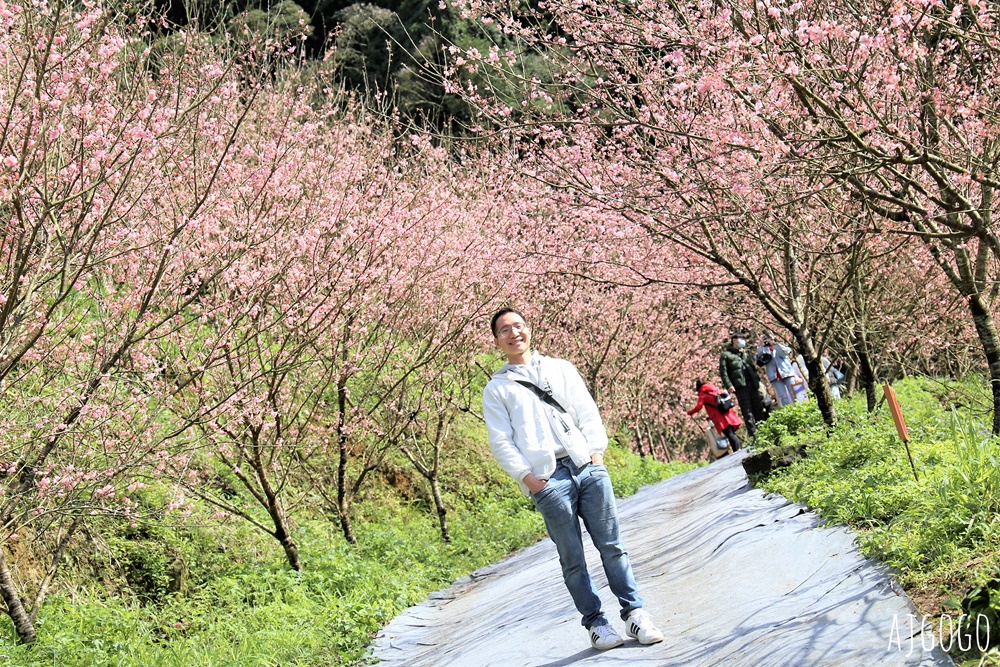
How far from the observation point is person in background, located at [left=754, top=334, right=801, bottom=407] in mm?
13383

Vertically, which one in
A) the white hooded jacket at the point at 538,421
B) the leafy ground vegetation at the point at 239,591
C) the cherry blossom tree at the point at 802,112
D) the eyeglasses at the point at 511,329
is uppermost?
the cherry blossom tree at the point at 802,112

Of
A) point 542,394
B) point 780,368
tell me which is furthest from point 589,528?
point 780,368

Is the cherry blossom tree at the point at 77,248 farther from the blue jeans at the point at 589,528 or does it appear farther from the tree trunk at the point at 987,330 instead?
the tree trunk at the point at 987,330

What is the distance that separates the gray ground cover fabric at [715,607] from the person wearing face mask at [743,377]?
428cm

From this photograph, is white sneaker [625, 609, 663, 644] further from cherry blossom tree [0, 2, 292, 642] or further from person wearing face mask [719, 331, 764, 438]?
person wearing face mask [719, 331, 764, 438]

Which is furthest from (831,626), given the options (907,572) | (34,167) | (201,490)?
(201,490)

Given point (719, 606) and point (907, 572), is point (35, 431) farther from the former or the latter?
point (907, 572)

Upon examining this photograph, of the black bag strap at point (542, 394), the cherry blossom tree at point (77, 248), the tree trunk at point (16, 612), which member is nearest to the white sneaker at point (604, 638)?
the black bag strap at point (542, 394)

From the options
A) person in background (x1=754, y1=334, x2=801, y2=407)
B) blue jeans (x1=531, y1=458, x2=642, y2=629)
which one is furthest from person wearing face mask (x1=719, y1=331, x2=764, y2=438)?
blue jeans (x1=531, y1=458, x2=642, y2=629)

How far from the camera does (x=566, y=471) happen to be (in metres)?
4.66

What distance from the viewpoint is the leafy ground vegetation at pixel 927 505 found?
357cm

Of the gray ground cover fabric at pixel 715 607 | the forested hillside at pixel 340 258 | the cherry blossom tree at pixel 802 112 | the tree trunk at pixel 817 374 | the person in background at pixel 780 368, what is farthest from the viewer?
the person in background at pixel 780 368

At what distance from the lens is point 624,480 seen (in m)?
14.9

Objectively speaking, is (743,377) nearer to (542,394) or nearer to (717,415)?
(717,415)
